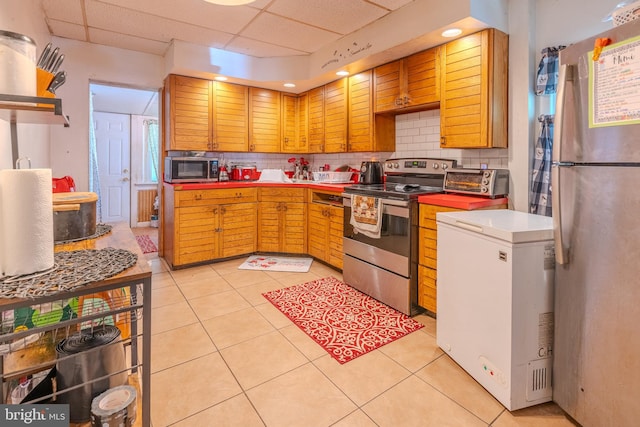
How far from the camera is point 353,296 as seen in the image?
307 centimetres

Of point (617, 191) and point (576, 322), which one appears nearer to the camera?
point (617, 191)

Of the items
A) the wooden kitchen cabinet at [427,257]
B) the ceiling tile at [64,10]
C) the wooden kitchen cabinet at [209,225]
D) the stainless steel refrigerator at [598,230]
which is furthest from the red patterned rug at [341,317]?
the ceiling tile at [64,10]

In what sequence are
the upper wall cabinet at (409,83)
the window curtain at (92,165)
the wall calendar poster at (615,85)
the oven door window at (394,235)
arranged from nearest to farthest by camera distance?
the wall calendar poster at (615,85), the oven door window at (394,235), the upper wall cabinet at (409,83), the window curtain at (92,165)

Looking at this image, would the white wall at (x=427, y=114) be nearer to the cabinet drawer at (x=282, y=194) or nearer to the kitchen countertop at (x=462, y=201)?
the kitchen countertop at (x=462, y=201)

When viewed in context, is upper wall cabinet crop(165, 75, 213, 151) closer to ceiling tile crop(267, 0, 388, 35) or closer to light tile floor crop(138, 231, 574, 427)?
ceiling tile crop(267, 0, 388, 35)

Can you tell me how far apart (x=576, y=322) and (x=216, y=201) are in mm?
3444

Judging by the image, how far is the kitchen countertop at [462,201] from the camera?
2351 mm

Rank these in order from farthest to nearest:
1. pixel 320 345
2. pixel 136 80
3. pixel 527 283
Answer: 1. pixel 136 80
2. pixel 320 345
3. pixel 527 283

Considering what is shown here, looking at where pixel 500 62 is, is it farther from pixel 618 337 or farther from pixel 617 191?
pixel 618 337

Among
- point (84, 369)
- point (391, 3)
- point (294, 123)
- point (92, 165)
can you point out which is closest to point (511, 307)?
point (84, 369)

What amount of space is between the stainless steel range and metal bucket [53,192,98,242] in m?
2.03

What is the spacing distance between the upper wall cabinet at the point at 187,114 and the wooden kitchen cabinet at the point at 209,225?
1.95ft

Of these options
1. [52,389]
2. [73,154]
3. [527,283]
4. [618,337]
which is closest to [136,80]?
[73,154]

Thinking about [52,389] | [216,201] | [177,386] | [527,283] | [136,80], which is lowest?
[177,386]
